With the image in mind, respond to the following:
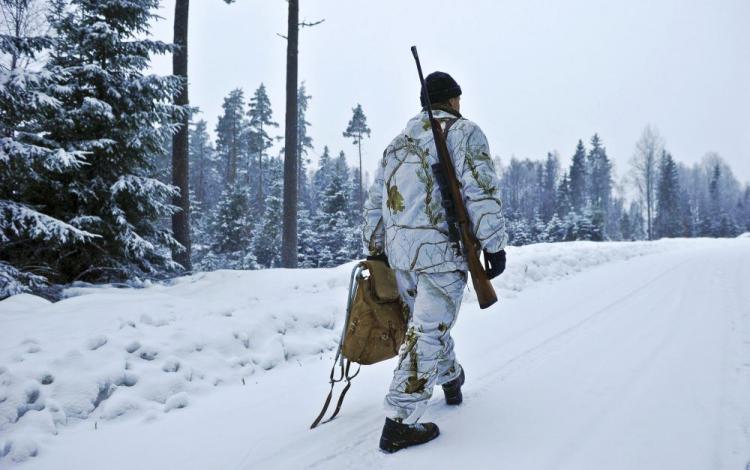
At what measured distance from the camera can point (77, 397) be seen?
309 cm

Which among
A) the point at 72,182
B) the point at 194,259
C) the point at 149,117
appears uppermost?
the point at 149,117

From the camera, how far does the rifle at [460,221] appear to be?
7.93 ft

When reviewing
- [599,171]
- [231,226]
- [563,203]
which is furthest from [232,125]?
[599,171]

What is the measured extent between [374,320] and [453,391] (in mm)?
Answer: 759

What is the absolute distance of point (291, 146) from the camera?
10.1m

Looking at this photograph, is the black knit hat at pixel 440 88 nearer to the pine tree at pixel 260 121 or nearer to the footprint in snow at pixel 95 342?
the footprint in snow at pixel 95 342

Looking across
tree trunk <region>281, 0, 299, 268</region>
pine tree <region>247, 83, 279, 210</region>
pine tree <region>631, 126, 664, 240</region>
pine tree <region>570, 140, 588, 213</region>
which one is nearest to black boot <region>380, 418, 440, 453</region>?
tree trunk <region>281, 0, 299, 268</region>

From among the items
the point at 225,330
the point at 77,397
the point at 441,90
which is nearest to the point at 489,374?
the point at 441,90

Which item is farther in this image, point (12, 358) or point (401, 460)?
point (12, 358)

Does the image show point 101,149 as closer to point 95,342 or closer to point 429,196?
point 95,342

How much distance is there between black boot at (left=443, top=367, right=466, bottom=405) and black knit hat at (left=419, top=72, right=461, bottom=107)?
6.02ft

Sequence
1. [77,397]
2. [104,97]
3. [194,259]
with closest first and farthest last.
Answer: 1. [77,397]
2. [104,97]
3. [194,259]

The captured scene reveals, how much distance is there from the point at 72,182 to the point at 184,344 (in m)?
4.64

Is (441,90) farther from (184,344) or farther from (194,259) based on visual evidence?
(194,259)
